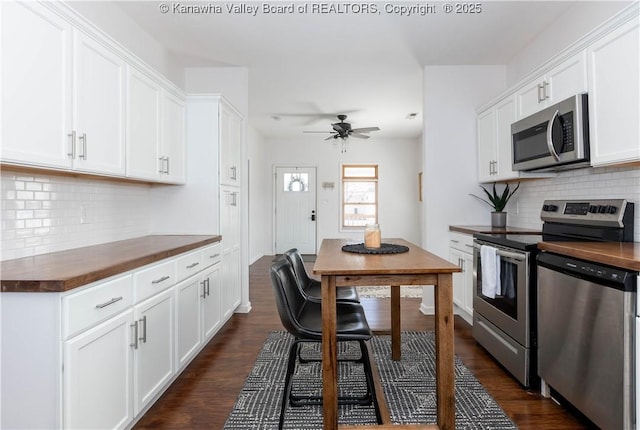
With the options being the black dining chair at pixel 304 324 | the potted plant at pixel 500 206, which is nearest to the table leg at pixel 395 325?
the black dining chair at pixel 304 324

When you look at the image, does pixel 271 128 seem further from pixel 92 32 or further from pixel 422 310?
pixel 92 32

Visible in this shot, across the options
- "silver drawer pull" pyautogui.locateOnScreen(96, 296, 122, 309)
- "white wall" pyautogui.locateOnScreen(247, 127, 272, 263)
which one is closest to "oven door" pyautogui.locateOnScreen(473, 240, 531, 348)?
"silver drawer pull" pyautogui.locateOnScreen(96, 296, 122, 309)

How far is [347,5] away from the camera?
107 inches

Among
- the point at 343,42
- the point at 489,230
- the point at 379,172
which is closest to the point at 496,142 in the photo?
the point at 489,230

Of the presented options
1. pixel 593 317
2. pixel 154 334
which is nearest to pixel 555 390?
pixel 593 317

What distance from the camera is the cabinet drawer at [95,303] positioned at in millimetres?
1304

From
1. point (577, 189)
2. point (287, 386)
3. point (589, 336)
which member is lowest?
point (287, 386)

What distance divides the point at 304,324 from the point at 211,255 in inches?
51.8

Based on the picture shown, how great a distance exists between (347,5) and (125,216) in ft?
7.94

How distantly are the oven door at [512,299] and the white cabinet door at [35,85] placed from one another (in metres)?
2.67

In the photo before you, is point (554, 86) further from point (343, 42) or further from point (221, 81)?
point (221, 81)

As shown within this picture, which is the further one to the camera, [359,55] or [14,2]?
[359,55]

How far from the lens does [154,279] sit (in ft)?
6.38

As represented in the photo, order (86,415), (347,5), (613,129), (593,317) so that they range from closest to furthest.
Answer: (86,415) → (593,317) → (613,129) → (347,5)
